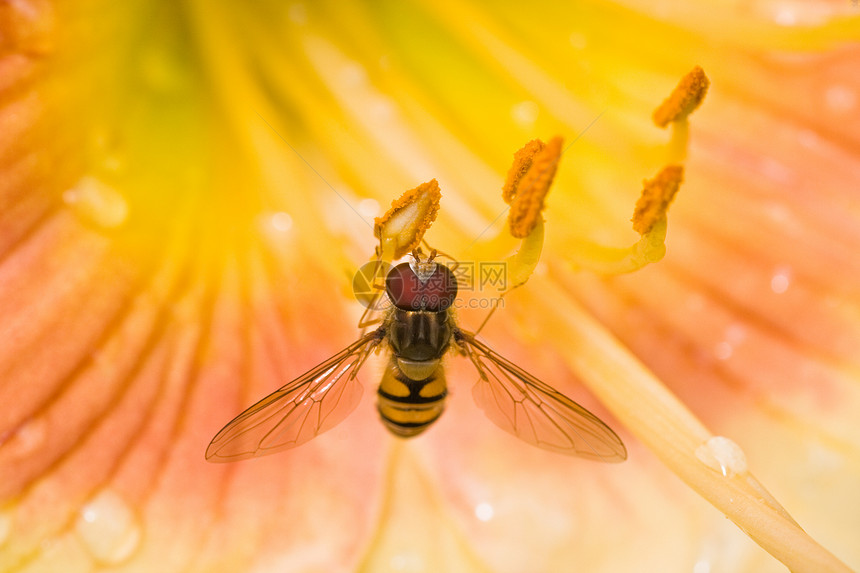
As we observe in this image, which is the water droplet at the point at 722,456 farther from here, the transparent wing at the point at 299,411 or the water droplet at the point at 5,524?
the water droplet at the point at 5,524

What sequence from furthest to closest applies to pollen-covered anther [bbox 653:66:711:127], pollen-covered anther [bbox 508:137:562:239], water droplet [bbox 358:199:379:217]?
1. water droplet [bbox 358:199:379:217]
2. pollen-covered anther [bbox 653:66:711:127]
3. pollen-covered anther [bbox 508:137:562:239]

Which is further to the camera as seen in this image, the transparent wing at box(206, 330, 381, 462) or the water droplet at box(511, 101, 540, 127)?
the water droplet at box(511, 101, 540, 127)

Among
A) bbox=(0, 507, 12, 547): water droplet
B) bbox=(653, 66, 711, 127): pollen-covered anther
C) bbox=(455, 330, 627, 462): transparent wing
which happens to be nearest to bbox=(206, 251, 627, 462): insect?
bbox=(455, 330, 627, 462): transparent wing

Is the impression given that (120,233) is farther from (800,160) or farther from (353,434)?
(800,160)

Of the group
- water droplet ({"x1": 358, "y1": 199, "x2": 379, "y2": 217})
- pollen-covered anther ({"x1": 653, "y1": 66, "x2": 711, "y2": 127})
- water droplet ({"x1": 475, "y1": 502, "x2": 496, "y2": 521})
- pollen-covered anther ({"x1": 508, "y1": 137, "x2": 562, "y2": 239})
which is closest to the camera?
pollen-covered anther ({"x1": 508, "y1": 137, "x2": 562, "y2": 239})

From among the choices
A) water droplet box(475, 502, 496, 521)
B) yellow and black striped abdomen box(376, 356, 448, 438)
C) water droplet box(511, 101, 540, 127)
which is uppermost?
water droplet box(511, 101, 540, 127)

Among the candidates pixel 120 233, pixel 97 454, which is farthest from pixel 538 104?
pixel 97 454

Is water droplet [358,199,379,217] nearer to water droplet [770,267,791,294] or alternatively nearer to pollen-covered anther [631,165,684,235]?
pollen-covered anther [631,165,684,235]

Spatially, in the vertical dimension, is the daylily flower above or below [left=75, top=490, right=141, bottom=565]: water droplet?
above

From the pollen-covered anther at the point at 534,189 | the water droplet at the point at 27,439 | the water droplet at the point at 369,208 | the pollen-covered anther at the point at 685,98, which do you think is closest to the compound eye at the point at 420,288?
the pollen-covered anther at the point at 534,189
